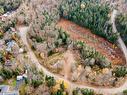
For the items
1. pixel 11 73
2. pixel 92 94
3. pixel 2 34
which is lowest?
pixel 92 94

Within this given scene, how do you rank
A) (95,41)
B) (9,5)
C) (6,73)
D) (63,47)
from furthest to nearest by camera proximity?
(9,5) < (95,41) < (63,47) < (6,73)

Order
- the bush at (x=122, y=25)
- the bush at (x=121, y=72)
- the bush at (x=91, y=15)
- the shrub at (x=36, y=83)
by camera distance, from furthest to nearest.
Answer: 1. the bush at (x=91, y=15)
2. the bush at (x=122, y=25)
3. the bush at (x=121, y=72)
4. the shrub at (x=36, y=83)

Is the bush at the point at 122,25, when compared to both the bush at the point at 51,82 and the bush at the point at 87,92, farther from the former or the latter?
the bush at the point at 51,82

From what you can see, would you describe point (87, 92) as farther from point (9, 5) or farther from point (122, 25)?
point (9, 5)

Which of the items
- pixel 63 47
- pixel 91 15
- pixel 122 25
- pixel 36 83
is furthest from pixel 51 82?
pixel 122 25

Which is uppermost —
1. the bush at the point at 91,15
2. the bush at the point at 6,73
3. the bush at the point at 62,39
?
the bush at the point at 91,15

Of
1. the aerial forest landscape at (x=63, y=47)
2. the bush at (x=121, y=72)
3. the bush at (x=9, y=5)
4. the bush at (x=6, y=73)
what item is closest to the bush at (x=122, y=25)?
the aerial forest landscape at (x=63, y=47)

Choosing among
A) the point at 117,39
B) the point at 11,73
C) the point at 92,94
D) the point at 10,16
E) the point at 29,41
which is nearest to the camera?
the point at 92,94

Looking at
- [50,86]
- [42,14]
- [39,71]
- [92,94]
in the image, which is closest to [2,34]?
[42,14]

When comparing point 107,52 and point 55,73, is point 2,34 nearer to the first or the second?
point 55,73
